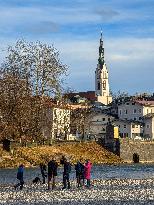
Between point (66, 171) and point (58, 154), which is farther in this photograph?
point (58, 154)

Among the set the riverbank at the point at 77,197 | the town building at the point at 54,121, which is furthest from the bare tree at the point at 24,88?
the riverbank at the point at 77,197

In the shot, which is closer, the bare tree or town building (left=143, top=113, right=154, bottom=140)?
the bare tree

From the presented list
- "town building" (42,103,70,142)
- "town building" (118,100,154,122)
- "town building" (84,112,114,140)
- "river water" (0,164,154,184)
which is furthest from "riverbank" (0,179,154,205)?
"town building" (118,100,154,122)

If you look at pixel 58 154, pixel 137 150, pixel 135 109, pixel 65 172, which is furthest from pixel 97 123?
pixel 65 172

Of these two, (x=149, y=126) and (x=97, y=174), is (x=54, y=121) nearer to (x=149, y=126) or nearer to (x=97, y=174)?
(x=97, y=174)

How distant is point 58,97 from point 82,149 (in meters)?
13.0

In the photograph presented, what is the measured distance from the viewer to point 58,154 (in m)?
99.8

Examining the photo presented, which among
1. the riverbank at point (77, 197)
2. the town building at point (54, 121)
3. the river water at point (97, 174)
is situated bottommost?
the riverbank at point (77, 197)

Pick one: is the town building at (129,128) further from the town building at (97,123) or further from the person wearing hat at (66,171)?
the person wearing hat at (66,171)

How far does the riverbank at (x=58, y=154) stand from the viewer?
92.6 m

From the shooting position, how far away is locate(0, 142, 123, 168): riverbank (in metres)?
92.6

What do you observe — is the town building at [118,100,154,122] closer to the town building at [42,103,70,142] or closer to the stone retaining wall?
the town building at [42,103,70,142]

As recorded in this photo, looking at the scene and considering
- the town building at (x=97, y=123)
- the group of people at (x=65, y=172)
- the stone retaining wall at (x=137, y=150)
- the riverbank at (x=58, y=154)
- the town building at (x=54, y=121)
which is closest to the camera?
the group of people at (x=65, y=172)

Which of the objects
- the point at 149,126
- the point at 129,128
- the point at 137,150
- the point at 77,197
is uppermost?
the point at 149,126
